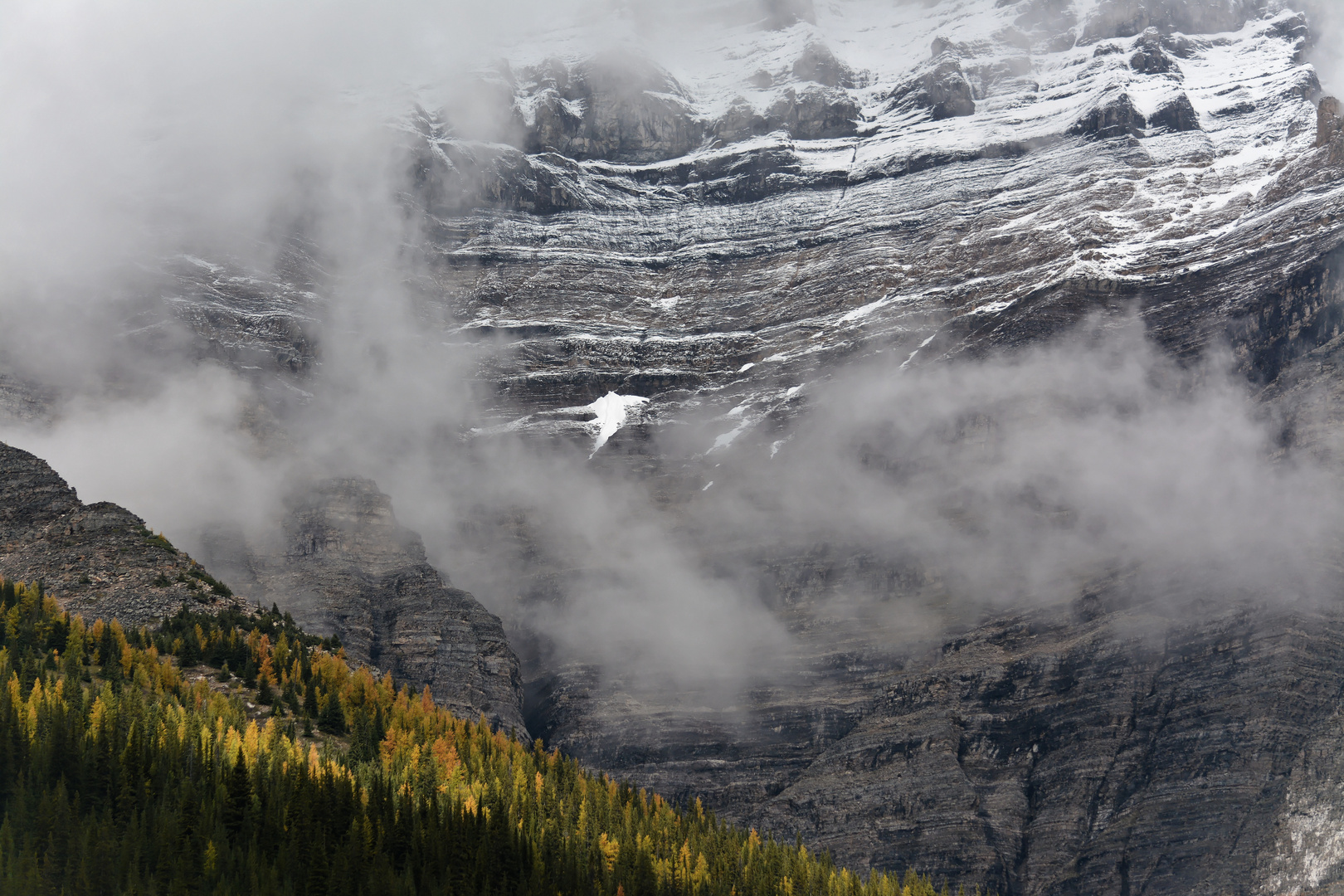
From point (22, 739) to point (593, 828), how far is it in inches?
1909

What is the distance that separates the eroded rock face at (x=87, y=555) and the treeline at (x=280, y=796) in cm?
1127

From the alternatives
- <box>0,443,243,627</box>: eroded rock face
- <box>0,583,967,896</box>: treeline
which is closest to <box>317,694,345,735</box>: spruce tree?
<box>0,583,967,896</box>: treeline

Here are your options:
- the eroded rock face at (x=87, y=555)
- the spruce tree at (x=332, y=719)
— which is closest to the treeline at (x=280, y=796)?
the spruce tree at (x=332, y=719)

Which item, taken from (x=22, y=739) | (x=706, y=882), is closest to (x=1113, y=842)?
(x=706, y=882)

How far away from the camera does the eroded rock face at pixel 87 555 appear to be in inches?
6265

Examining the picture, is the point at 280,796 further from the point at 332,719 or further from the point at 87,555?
the point at 87,555

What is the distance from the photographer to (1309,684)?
7771 inches

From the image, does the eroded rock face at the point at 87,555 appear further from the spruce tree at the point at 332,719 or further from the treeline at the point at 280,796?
the spruce tree at the point at 332,719

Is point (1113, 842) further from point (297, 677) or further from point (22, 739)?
point (22, 739)

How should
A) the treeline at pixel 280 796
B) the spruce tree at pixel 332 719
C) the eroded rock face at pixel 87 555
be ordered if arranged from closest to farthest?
1. the treeline at pixel 280 796
2. the spruce tree at pixel 332 719
3. the eroded rock face at pixel 87 555

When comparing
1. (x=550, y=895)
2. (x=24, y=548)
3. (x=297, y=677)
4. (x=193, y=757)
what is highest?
(x=24, y=548)

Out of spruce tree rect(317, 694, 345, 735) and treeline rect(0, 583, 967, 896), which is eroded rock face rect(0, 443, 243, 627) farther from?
spruce tree rect(317, 694, 345, 735)

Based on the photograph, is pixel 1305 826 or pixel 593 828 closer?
pixel 593 828

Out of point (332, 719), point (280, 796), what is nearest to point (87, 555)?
point (332, 719)
